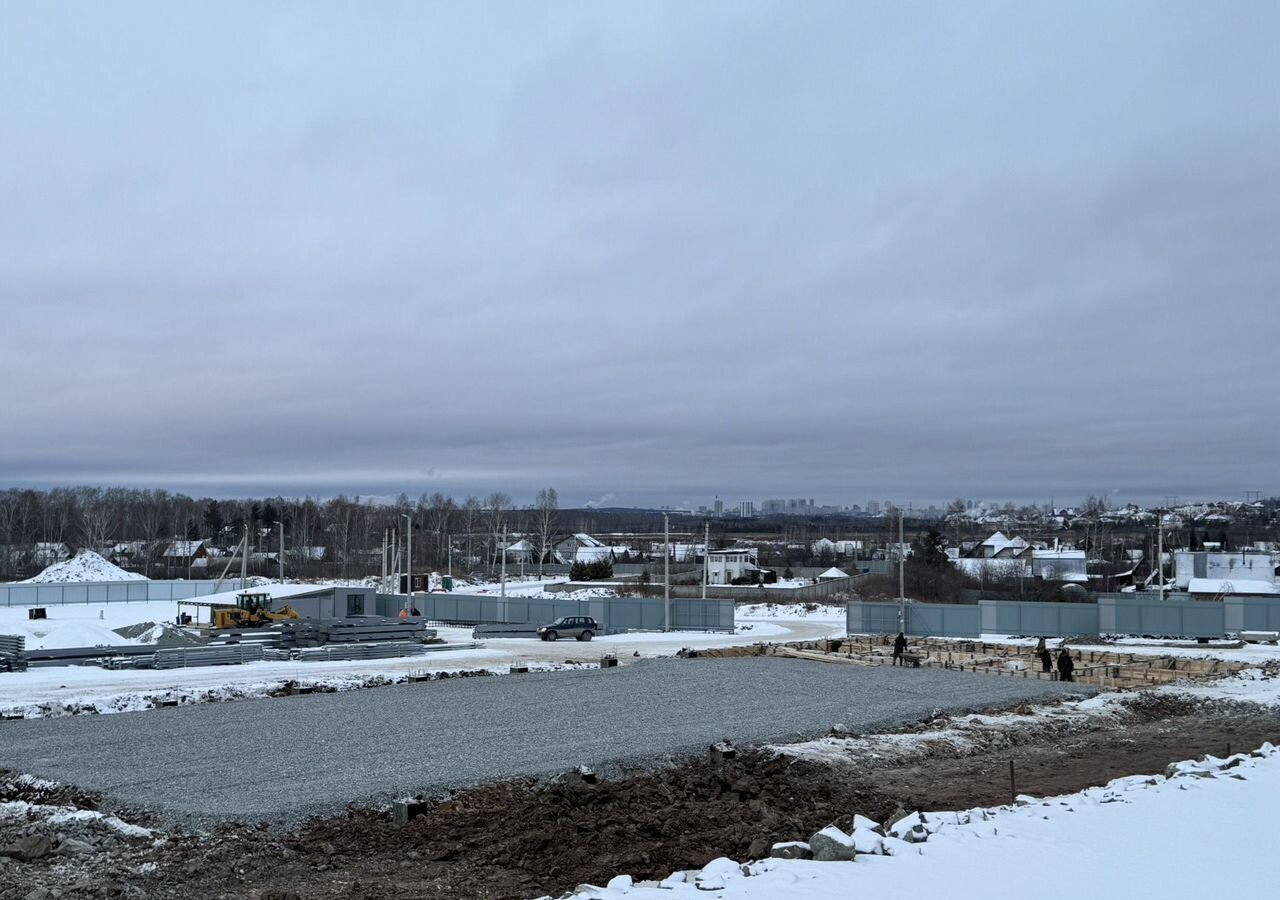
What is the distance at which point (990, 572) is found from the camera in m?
112

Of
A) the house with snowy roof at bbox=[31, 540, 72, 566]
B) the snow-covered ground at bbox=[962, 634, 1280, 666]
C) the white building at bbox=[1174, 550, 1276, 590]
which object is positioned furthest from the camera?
the house with snowy roof at bbox=[31, 540, 72, 566]

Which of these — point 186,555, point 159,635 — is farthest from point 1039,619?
point 186,555

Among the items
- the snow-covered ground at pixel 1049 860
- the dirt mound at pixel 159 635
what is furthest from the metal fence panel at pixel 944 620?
the snow-covered ground at pixel 1049 860

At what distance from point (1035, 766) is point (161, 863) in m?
15.5

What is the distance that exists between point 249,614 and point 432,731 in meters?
32.5

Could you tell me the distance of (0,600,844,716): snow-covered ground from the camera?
3011cm

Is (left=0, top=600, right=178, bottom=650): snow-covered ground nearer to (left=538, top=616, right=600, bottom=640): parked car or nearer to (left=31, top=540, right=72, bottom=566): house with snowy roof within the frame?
(left=538, top=616, right=600, bottom=640): parked car

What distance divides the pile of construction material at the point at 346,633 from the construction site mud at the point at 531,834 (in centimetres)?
2832

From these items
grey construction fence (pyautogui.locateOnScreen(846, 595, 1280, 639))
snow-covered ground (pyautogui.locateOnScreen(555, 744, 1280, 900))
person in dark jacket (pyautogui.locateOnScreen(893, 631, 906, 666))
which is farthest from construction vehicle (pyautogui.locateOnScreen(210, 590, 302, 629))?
snow-covered ground (pyautogui.locateOnScreen(555, 744, 1280, 900))

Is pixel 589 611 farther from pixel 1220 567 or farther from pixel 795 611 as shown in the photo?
pixel 1220 567

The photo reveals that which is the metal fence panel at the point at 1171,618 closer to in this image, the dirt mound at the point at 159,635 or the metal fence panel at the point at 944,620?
the metal fence panel at the point at 944,620

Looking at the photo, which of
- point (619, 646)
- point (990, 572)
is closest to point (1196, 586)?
point (990, 572)

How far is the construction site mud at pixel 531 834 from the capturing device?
1310 centimetres

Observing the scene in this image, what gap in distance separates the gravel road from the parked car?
17.3 metres
